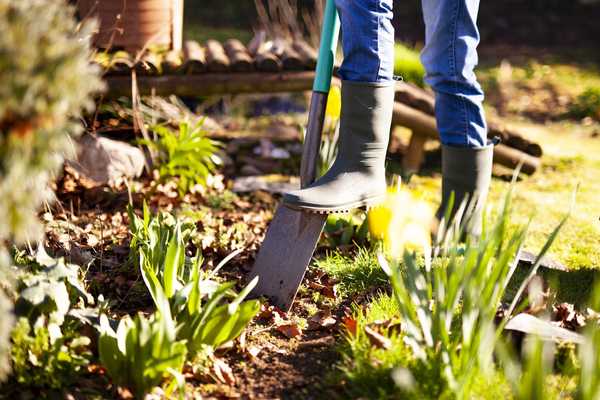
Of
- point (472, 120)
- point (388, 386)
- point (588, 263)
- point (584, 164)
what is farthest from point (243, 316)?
point (584, 164)

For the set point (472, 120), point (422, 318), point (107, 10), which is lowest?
point (422, 318)

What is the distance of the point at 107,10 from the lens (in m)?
3.80

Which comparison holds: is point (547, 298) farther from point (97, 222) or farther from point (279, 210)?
point (97, 222)

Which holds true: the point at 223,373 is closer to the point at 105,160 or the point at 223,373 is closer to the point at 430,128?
the point at 105,160

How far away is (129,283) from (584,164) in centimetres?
298

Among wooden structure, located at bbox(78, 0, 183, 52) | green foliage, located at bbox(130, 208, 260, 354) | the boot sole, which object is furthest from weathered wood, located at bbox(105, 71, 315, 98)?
green foliage, located at bbox(130, 208, 260, 354)

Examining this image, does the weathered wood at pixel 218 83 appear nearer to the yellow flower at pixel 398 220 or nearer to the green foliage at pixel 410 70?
the green foliage at pixel 410 70

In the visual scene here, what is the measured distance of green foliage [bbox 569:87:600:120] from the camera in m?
5.41

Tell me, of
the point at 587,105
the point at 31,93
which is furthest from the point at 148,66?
the point at 587,105

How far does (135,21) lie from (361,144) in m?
1.82

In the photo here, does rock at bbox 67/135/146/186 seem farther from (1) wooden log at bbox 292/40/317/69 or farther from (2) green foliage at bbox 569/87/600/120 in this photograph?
(2) green foliage at bbox 569/87/600/120

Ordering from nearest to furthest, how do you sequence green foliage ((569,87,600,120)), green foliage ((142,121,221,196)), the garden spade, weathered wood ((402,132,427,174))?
the garden spade, green foliage ((142,121,221,196)), weathered wood ((402,132,427,174)), green foliage ((569,87,600,120))

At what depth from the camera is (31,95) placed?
1.37 m

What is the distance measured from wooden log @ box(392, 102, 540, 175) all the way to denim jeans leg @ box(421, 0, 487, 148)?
127 cm
